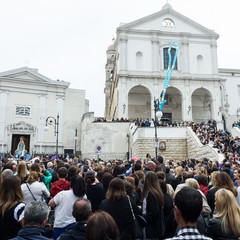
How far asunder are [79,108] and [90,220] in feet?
124

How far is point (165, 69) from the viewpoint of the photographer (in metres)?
40.3

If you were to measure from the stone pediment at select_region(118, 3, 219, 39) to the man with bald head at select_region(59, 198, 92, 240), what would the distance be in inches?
1584

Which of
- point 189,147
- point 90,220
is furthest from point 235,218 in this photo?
point 189,147

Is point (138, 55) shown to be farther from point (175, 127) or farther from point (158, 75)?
point (175, 127)

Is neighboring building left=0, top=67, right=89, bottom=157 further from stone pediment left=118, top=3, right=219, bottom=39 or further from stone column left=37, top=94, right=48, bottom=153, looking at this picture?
stone pediment left=118, top=3, right=219, bottom=39

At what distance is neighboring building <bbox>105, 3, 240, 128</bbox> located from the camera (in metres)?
39.0

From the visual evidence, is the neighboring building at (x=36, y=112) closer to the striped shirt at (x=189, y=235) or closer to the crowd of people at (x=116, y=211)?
the crowd of people at (x=116, y=211)

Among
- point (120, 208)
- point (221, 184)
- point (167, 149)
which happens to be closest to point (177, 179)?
point (221, 184)

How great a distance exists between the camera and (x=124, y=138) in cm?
3428

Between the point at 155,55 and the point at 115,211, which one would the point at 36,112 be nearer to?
the point at 155,55

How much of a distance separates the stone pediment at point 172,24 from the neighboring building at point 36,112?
14982 mm

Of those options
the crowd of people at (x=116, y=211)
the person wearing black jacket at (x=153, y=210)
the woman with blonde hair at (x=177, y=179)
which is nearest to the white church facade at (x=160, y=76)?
the woman with blonde hair at (x=177, y=179)

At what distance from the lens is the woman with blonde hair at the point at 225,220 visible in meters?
3.49

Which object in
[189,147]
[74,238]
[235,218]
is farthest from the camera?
[189,147]
